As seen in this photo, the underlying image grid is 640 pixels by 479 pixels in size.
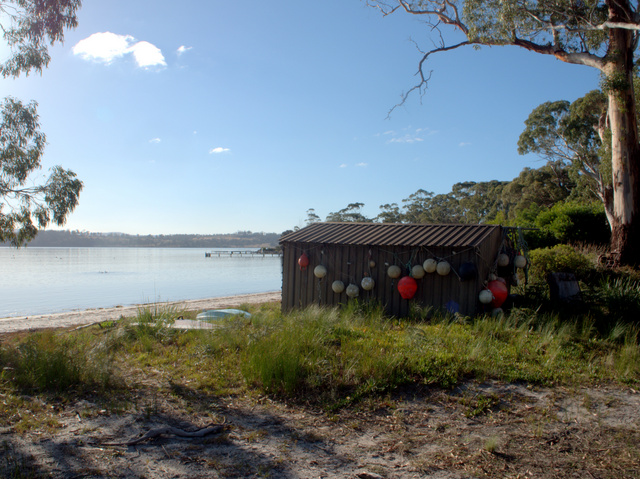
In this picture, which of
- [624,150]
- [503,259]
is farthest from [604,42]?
[503,259]

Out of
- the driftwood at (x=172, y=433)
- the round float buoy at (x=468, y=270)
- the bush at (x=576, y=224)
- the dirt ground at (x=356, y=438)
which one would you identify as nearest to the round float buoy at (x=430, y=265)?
the round float buoy at (x=468, y=270)

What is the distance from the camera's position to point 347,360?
19.9 ft

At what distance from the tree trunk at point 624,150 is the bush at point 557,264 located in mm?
1269

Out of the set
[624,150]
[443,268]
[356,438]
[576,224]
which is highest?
[624,150]

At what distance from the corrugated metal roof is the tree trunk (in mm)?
5931

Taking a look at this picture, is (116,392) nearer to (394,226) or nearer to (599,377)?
(599,377)

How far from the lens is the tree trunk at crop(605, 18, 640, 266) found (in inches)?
521

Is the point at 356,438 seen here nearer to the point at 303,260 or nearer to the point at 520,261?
the point at 303,260

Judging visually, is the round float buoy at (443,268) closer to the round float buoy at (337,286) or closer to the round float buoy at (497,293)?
the round float buoy at (497,293)

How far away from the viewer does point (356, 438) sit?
436cm

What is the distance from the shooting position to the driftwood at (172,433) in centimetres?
412

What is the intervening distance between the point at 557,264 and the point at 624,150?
14.0 ft

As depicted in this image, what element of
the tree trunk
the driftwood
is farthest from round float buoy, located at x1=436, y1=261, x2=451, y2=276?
the tree trunk

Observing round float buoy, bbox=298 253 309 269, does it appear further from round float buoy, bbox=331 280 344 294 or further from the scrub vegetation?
the scrub vegetation
